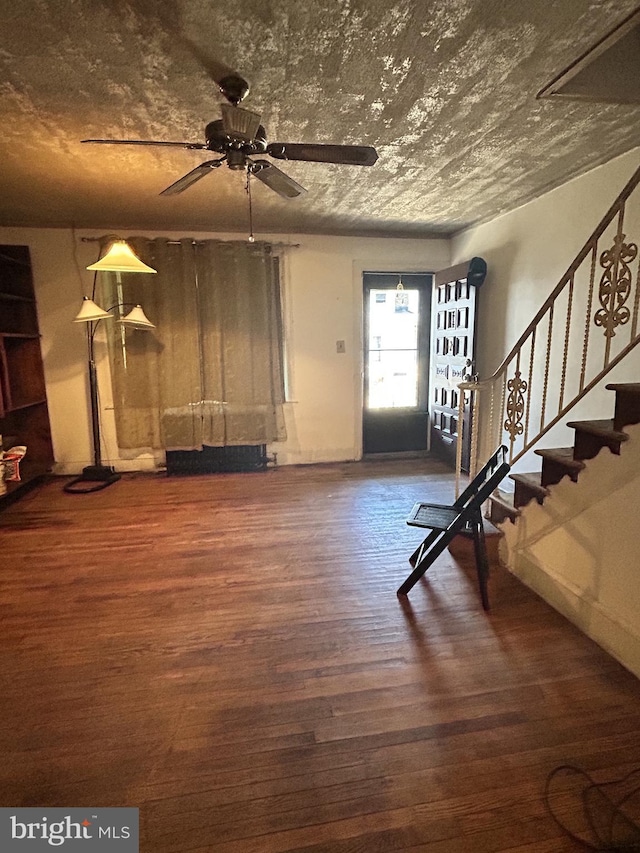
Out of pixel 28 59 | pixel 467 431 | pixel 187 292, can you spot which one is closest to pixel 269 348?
pixel 187 292

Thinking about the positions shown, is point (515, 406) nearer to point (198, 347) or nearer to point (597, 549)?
point (597, 549)

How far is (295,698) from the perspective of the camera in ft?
5.89

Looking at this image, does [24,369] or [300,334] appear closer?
[24,369]

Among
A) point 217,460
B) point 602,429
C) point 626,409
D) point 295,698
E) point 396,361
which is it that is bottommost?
point 295,698

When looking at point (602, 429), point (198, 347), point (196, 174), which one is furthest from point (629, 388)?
point (198, 347)

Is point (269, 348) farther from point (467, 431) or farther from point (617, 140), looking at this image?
point (617, 140)

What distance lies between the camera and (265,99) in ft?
6.87

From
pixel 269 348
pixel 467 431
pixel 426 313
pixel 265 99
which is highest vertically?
pixel 265 99

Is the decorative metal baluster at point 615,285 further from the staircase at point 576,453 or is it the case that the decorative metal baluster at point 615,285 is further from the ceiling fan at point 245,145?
Answer: the ceiling fan at point 245,145

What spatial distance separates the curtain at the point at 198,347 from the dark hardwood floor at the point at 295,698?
174 centimetres

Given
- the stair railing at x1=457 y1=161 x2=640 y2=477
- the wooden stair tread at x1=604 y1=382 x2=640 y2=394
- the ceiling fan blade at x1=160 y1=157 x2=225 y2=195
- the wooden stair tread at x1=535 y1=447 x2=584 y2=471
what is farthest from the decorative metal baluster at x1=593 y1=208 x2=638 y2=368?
the ceiling fan blade at x1=160 y1=157 x2=225 y2=195

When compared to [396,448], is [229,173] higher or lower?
higher

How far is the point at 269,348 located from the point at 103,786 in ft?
12.6

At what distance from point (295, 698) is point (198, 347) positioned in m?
3.54
